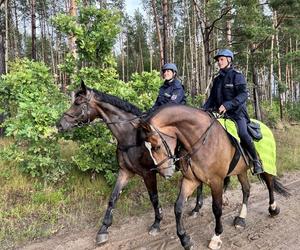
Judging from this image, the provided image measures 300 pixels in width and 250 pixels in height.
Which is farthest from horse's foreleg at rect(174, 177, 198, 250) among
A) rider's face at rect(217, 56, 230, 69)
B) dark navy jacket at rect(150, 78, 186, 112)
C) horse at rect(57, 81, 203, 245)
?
rider's face at rect(217, 56, 230, 69)

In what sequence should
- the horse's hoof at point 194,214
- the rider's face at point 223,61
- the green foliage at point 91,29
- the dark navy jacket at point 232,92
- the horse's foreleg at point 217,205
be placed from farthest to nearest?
the green foliage at point 91,29
the horse's hoof at point 194,214
the rider's face at point 223,61
the dark navy jacket at point 232,92
the horse's foreleg at point 217,205

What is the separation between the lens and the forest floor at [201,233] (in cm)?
488

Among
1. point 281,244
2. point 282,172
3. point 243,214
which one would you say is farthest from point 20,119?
point 282,172

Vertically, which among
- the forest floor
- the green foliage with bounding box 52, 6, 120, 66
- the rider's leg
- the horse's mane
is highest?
the green foliage with bounding box 52, 6, 120, 66

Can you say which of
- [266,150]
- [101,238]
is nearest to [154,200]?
[101,238]

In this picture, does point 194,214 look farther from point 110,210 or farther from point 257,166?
point 110,210

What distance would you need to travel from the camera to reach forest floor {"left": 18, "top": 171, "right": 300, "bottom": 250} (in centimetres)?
488

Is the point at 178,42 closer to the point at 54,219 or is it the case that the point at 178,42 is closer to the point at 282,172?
the point at 282,172

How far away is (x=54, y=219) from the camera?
224 inches

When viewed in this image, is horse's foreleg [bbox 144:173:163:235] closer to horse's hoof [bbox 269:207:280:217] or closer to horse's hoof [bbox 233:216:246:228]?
horse's hoof [bbox 233:216:246:228]

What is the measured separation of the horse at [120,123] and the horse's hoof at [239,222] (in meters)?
1.25

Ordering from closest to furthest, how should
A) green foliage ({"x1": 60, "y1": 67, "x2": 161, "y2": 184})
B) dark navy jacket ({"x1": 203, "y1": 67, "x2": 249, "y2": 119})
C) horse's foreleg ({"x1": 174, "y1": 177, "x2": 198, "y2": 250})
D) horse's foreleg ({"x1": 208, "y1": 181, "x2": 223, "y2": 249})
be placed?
horse's foreleg ({"x1": 174, "y1": 177, "x2": 198, "y2": 250}) → horse's foreleg ({"x1": 208, "y1": 181, "x2": 223, "y2": 249}) → dark navy jacket ({"x1": 203, "y1": 67, "x2": 249, "y2": 119}) → green foliage ({"x1": 60, "y1": 67, "x2": 161, "y2": 184})

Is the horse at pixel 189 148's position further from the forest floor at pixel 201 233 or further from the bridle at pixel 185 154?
the forest floor at pixel 201 233

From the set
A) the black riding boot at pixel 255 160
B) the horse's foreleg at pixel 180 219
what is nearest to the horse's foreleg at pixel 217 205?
the horse's foreleg at pixel 180 219
